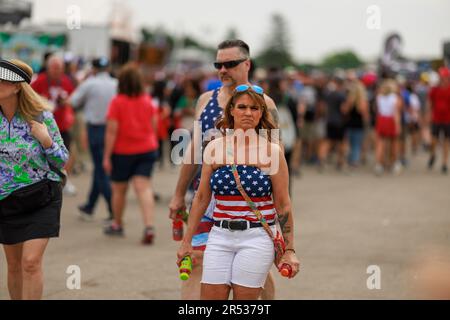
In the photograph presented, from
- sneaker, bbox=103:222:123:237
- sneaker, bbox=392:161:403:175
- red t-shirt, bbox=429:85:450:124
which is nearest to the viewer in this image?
sneaker, bbox=103:222:123:237

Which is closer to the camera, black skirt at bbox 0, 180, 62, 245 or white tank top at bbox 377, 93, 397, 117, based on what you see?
black skirt at bbox 0, 180, 62, 245

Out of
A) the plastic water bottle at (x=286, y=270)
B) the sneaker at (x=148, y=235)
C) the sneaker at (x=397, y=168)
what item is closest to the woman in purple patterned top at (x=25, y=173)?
the plastic water bottle at (x=286, y=270)

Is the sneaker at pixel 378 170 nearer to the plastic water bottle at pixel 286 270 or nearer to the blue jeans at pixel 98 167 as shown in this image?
the blue jeans at pixel 98 167

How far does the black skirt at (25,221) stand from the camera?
216 inches

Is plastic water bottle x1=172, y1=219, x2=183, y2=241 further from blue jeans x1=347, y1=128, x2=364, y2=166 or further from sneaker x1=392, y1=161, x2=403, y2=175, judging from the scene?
blue jeans x1=347, y1=128, x2=364, y2=166

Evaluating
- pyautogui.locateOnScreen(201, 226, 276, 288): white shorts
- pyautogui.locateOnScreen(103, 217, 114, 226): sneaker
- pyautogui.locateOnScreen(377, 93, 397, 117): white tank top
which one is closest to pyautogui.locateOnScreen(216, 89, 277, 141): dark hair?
pyautogui.locateOnScreen(201, 226, 276, 288): white shorts

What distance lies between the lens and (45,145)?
5.49 m

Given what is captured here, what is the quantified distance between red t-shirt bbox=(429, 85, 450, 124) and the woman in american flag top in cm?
1258

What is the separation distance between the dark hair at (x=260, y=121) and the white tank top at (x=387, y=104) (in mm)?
12292

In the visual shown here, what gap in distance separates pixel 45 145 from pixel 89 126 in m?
5.32

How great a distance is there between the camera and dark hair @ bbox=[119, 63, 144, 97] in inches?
363

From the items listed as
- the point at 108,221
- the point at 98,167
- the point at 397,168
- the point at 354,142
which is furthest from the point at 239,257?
Result: the point at 354,142

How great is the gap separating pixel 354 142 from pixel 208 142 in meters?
12.9
